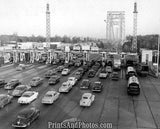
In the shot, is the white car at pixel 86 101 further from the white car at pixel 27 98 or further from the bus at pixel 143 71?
the bus at pixel 143 71

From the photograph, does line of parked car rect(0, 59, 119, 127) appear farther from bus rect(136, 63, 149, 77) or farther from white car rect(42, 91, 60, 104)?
bus rect(136, 63, 149, 77)

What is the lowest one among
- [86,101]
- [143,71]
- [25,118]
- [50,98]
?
[25,118]

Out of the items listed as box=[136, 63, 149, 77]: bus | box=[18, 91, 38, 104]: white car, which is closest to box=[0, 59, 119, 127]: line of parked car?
box=[18, 91, 38, 104]: white car

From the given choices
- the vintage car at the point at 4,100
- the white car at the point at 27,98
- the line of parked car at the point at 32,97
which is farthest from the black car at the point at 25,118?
the vintage car at the point at 4,100

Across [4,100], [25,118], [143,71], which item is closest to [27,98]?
[4,100]

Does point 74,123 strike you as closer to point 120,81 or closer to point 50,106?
point 50,106

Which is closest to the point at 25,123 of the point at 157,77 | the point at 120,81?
the point at 120,81

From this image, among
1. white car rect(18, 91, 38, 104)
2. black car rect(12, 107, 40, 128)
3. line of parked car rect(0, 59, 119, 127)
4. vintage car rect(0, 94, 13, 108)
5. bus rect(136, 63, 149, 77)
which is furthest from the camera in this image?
bus rect(136, 63, 149, 77)

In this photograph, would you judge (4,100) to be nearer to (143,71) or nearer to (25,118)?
(25,118)
